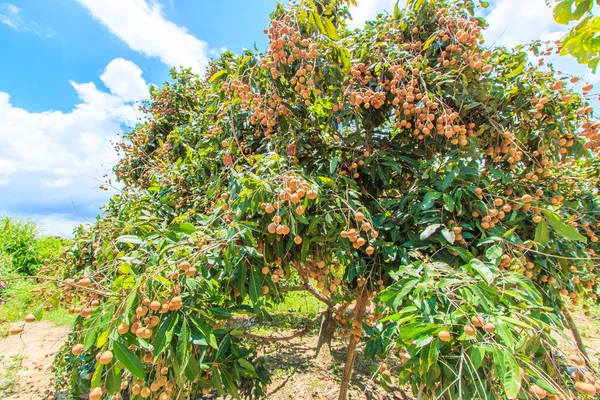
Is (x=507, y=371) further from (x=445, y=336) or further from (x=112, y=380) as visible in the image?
(x=112, y=380)

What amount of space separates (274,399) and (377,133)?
2.14m

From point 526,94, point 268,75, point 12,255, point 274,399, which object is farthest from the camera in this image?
point 12,255

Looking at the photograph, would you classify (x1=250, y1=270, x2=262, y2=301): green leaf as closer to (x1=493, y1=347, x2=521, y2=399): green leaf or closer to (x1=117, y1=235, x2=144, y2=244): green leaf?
(x1=117, y1=235, x2=144, y2=244): green leaf

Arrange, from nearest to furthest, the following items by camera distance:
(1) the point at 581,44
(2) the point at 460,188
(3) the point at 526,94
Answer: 1. (1) the point at 581,44
2. (2) the point at 460,188
3. (3) the point at 526,94

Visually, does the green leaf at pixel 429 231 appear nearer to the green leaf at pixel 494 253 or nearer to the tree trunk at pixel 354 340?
the green leaf at pixel 494 253

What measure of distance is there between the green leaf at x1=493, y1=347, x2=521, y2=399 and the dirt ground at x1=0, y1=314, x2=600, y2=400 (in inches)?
49.2

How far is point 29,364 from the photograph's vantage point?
337 cm

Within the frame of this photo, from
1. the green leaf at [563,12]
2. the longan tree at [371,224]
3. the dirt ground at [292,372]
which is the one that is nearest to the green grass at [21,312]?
the dirt ground at [292,372]

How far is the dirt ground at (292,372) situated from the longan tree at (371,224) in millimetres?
768

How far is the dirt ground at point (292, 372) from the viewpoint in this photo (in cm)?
243

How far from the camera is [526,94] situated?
1.71 m

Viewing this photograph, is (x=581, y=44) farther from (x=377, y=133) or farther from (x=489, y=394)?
(x=489, y=394)

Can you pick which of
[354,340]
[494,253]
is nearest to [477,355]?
[494,253]

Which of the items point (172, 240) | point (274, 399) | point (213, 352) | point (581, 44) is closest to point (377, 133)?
point (581, 44)
